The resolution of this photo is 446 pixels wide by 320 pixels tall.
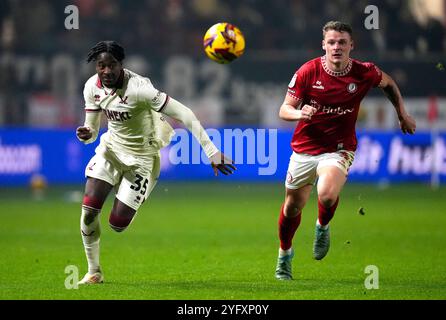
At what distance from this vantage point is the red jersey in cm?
921

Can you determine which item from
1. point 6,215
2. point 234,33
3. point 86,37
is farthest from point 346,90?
point 86,37

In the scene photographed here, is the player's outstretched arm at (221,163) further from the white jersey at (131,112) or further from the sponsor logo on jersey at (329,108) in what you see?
the sponsor logo on jersey at (329,108)

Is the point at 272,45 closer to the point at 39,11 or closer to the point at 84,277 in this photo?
the point at 39,11

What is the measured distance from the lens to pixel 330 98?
9219 millimetres

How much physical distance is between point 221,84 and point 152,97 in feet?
59.2

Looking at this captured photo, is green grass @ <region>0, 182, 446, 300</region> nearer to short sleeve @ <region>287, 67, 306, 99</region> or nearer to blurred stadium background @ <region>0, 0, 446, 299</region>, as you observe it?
blurred stadium background @ <region>0, 0, 446, 299</region>

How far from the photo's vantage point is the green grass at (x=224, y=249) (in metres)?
8.55

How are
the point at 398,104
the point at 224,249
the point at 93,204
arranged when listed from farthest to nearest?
1. the point at 224,249
2. the point at 398,104
3. the point at 93,204

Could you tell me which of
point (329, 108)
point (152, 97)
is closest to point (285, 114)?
point (329, 108)

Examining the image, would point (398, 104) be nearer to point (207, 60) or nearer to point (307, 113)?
point (307, 113)

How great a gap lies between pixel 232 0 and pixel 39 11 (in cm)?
567

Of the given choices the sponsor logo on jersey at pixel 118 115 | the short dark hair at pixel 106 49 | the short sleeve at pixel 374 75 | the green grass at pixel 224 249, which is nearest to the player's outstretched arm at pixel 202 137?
the sponsor logo on jersey at pixel 118 115

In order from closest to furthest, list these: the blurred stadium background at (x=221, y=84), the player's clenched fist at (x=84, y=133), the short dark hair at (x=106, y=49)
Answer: the short dark hair at (x=106, y=49), the player's clenched fist at (x=84, y=133), the blurred stadium background at (x=221, y=84)

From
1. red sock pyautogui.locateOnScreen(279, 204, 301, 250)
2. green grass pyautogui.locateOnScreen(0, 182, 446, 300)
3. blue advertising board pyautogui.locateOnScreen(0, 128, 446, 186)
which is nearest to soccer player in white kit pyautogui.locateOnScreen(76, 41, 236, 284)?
Result: green grass pyautogui.locateOnScreen(0, 182, 446, 300)
